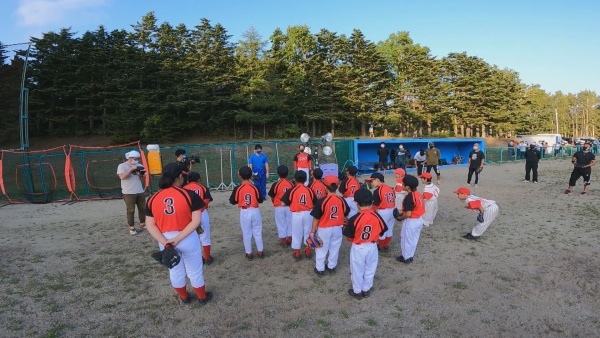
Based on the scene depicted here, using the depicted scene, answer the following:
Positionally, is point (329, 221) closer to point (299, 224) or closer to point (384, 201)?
point (299, 224)

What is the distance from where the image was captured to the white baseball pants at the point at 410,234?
18.6ft

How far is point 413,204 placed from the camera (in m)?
5.50

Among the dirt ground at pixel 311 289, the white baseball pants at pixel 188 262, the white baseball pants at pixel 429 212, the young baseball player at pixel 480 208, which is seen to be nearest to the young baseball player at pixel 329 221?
the dirt ground at pixel 311 289

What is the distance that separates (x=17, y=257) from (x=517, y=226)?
1118cm

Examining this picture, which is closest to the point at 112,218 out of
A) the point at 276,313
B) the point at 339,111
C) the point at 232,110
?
the point at 276,313

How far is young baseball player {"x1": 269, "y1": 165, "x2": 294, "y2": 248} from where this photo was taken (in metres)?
6.38

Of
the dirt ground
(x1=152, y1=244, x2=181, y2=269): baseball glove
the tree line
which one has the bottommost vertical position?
the dirt ground

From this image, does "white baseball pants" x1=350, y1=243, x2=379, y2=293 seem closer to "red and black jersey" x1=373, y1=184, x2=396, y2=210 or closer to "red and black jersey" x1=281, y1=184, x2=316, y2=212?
"red and black jersey" x1=281, y1=184, x2=316, y2=212

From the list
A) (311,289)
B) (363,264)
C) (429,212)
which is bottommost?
(311,289)

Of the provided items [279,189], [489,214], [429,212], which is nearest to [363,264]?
[279,189]

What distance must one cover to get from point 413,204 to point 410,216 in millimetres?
250

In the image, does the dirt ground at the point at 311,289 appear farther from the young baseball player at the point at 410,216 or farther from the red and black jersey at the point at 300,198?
the red and black jersey at the point at 300,198

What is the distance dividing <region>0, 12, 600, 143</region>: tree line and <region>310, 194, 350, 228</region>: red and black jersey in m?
30.1

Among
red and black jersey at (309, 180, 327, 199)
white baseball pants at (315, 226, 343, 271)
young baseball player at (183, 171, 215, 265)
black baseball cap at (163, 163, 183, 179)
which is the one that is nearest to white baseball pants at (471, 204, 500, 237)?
red and black jersey at (309, 180, 327, 199)
